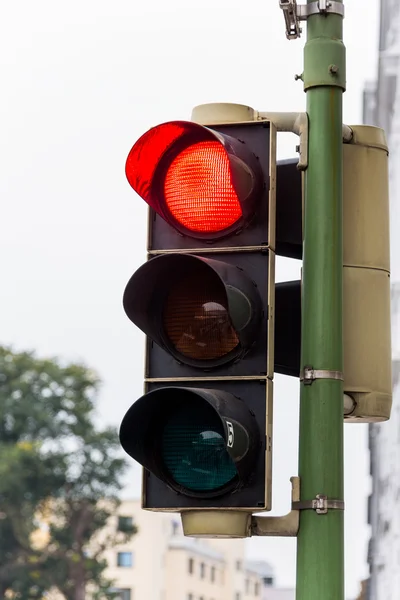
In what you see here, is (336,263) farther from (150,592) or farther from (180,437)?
(150,592)

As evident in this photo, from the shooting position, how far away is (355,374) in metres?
3.37

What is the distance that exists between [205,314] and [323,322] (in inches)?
11.0

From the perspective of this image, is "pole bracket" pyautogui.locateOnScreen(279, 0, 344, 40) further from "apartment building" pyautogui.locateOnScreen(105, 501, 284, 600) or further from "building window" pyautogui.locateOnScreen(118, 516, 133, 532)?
"apartment building" pyautogui.locateOnScreen(105, 501, 284, 600)

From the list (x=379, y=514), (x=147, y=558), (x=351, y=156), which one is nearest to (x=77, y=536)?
(x=147, y=558)

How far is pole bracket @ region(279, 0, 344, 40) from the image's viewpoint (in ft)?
11.5

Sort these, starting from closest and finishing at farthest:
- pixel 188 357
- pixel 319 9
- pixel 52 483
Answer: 1. pixel 188 357
2. pixel 319 9
3. pixel 52 483

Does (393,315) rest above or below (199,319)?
above

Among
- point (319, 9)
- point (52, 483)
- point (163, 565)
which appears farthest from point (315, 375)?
point (163, 565)

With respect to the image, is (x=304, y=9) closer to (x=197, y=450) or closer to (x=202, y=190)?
(x=202, y=190)

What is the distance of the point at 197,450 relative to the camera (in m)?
3.19

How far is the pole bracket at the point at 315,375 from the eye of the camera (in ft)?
10.7

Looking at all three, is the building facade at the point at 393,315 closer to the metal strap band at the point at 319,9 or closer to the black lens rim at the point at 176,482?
the metal strap band at the point at 319,9

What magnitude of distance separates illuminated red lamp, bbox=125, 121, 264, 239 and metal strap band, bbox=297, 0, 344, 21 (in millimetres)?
441

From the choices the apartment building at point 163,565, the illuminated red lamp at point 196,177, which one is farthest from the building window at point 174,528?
the illuminated red lamp at point 196,177
